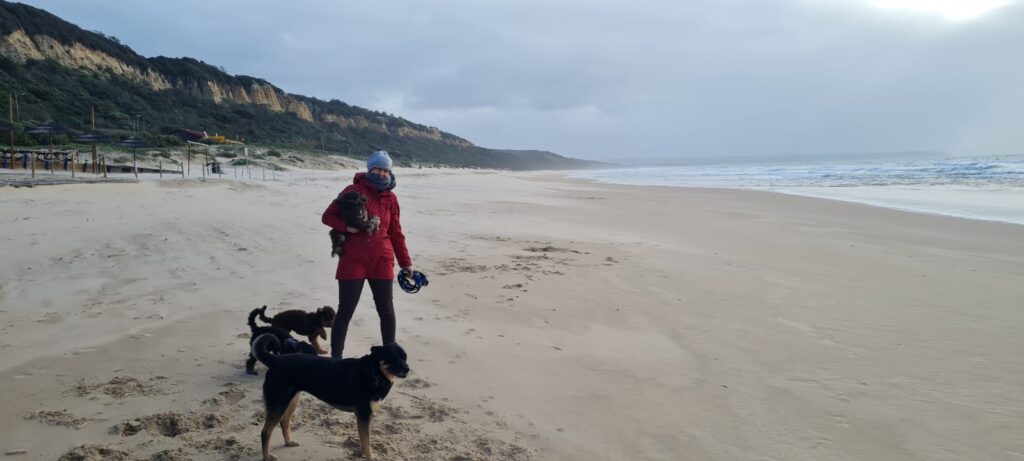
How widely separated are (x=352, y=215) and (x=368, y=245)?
0.86 feet

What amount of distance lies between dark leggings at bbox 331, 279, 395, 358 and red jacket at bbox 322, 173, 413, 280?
5 centimetres

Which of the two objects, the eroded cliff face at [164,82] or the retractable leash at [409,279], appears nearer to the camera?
the retractable leash at [409,279]

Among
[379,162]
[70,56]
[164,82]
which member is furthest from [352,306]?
[164,82]

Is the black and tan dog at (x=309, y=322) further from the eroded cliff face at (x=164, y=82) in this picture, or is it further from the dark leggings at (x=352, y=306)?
the eroded cliff face at (x=164, y=82)

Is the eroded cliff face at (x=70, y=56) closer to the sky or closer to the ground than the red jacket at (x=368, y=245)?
closer to the sky

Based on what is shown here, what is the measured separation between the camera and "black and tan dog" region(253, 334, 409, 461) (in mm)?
2908

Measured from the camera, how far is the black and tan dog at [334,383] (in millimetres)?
2908

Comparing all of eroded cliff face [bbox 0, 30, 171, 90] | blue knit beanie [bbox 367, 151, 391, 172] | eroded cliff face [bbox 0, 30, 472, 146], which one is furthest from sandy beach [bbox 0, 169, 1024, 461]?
eroded cliff face [bbox 0, 30, 472, 146]

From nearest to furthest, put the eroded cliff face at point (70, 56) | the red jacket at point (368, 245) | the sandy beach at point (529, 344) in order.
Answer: the sandy beach at point (529, 344) → the red jacket at point (368, 245) → the eroded cliff face at point (70, 56)

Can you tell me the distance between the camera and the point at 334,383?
2.96 meters

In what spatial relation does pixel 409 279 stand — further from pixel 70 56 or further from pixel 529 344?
pixel 70 56

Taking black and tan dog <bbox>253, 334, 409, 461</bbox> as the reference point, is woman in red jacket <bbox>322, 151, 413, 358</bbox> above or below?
above

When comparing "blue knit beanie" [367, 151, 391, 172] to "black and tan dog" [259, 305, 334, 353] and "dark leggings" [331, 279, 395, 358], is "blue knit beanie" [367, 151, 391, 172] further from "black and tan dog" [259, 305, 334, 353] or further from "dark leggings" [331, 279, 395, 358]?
"black and tan dog" [259, 305, 334, 353]

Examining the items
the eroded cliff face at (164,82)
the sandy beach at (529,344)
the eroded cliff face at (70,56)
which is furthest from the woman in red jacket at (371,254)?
the eroded cliff face at (70,56)
